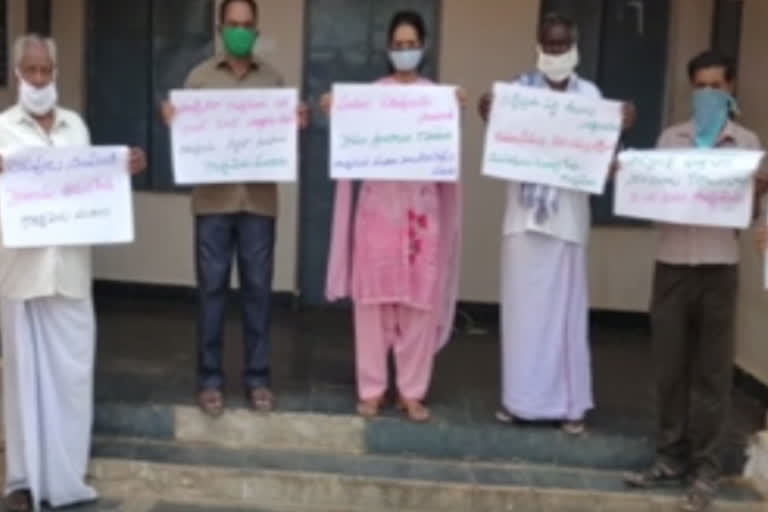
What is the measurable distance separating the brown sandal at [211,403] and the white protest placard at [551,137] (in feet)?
4.88

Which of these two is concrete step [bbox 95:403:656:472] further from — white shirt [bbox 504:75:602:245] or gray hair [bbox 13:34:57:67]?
gray hair [bbox 13:34:57:67]

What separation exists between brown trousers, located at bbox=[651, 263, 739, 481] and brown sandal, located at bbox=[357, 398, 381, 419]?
1184mm

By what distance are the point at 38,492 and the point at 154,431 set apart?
63 centimetres

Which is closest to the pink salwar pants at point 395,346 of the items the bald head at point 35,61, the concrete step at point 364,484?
the concrete step at point 364,484

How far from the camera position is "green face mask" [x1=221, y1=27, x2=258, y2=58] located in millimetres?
4719

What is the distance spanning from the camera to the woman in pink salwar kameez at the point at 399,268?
4.87m

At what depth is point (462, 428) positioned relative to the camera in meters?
4.93

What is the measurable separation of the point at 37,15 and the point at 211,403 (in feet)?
9.65

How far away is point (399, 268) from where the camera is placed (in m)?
4.87

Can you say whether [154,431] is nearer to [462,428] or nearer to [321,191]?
[462,428]

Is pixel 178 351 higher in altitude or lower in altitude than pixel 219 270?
lower

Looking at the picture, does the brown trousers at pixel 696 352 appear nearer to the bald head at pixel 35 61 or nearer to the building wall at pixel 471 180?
the building wall at pixel 471 180

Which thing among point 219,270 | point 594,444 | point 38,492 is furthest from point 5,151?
point 594,444

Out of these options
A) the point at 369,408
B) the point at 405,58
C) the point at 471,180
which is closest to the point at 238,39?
the point at 405,58
